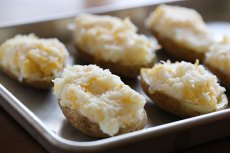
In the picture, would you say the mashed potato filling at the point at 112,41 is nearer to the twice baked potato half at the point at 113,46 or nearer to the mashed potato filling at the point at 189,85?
the twice baked potato half at the point at 113,46

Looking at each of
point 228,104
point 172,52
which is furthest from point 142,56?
point 228,104

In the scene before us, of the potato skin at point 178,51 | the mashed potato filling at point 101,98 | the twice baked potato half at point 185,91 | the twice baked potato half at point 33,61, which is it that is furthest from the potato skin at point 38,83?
the potato skin at point 178,51

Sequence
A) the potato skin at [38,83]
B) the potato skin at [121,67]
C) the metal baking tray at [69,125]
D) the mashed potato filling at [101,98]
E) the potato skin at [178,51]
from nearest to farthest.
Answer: the metal baking tray at [69,125]
the mashed potato filling at [101,98]
the potato skin at [38,83]
the potato skin at [121,67]
the potato skin at [178,51]

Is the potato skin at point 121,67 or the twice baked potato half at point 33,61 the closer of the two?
the twice baked potato half at point 33,61

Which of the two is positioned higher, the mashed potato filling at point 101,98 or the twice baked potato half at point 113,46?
the mashed potato filling at point 101,98

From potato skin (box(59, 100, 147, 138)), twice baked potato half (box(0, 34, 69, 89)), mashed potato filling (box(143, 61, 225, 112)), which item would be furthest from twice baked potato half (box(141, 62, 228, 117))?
twice baked potato half (box(0, 34, 69, 89))

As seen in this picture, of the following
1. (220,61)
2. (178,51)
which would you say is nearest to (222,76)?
(220,61)
